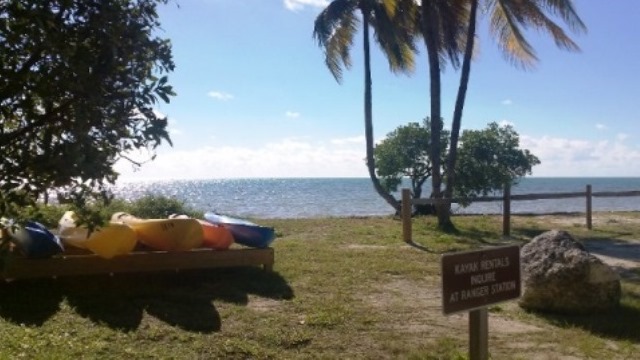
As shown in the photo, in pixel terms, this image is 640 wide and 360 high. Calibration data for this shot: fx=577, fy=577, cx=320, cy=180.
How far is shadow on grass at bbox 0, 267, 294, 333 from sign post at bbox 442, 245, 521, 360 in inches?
112

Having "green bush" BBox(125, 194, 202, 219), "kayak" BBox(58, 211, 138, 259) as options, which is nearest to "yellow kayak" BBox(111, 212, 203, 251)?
"kayak" BBox(58, 211, 138, 259)

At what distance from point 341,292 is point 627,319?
11.4 ft

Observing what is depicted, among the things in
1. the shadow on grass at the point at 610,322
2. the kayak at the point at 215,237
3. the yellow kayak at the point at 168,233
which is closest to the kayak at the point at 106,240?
the yellow kayak at the point at 168,233

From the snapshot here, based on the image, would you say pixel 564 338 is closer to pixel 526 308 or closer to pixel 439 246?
pixel 526 308

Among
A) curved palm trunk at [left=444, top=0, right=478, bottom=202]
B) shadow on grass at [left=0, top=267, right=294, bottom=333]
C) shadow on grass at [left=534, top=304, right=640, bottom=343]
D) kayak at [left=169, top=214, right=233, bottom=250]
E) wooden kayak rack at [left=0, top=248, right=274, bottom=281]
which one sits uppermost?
curved palm trunk at [left=444, top=0, right=478, bottom=202]

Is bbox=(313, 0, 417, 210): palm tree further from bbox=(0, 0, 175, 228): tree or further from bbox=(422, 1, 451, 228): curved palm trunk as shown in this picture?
bbox=(0, 0, 175, 228): tree

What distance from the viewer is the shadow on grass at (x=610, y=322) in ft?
20.1

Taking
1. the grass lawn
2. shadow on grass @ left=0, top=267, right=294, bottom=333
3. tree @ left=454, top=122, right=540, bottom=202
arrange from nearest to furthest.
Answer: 1. the grass lawn
2. shadow on grass @ left=0, top=267, right=294, bottom=333
3. tree @ left=454, top=122, right=540, bottom=202

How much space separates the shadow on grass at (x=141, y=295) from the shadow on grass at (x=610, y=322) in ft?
10.8

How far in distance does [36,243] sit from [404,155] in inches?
695

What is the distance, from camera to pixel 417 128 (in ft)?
76.3

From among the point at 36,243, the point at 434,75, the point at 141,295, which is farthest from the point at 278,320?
the point at 434,75

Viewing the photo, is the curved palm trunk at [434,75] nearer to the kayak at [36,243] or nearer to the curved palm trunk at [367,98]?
the curved palm trunk at [367,98]

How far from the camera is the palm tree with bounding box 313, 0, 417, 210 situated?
1730cm
